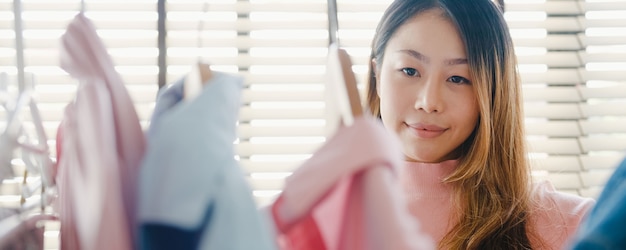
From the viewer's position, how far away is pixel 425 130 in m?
1.14

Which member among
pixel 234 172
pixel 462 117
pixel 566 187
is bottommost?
pixel 566 187

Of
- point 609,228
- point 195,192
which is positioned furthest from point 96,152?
point 609,228

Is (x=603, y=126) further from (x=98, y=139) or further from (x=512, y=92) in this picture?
(x=98, y=139)

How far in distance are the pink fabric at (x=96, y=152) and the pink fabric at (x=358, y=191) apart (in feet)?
0.37

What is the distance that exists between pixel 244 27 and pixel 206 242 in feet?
4.02

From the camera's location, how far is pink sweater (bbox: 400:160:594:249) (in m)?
1.19

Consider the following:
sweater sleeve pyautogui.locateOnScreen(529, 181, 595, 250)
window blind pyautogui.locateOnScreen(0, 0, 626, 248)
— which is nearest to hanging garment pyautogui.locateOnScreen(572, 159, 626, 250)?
sweater sleeve pyautogui.locateOnScreen(529, 181, 595, 250)

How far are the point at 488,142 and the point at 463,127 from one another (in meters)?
0.05

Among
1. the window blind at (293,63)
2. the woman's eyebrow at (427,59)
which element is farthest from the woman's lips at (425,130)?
the window blind at (293,63)

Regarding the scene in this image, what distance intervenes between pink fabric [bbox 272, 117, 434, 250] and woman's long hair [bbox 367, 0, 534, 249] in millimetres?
640

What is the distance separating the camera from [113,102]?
537 mm

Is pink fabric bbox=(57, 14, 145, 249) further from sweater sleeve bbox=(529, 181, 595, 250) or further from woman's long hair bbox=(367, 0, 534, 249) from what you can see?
sweater sleeve bbox=(529, 181, 595, 250)

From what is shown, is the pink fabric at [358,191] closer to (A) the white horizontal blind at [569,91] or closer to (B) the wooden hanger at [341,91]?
(B) the wooden hanger at [341,91]

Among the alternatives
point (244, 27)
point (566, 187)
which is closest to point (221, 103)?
point (244, 27)
